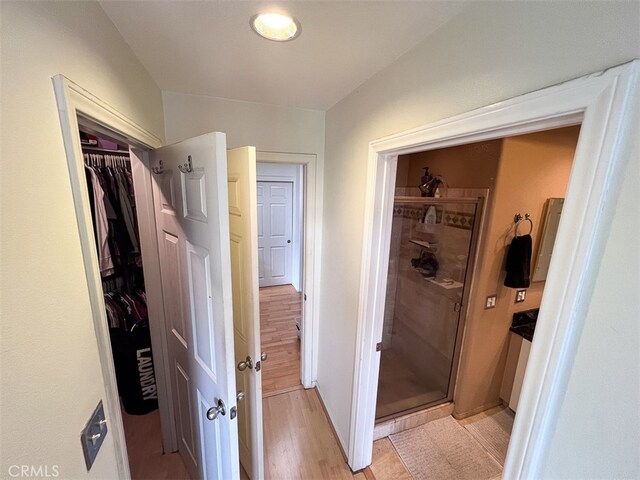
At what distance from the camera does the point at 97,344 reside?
76 cm

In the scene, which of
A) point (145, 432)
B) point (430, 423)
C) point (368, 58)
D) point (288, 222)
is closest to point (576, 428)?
point (368, 58)

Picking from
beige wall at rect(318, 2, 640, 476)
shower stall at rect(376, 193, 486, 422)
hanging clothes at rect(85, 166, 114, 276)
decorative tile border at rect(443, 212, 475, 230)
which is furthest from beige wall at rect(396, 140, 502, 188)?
hanging clothes at rect(85, 166, 114, 276)

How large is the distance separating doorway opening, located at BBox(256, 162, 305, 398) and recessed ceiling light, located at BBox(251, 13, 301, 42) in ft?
8.74

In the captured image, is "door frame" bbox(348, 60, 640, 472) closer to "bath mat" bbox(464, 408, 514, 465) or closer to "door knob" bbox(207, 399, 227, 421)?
"door knob" bbox(207, 399, 227, 421)

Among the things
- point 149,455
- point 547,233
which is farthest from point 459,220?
point 149,455

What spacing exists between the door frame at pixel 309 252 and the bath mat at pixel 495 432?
1363 millimetres

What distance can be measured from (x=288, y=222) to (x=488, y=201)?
3436 mm

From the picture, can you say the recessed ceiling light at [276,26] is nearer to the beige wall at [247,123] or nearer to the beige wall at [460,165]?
the beige wall at [247,123]

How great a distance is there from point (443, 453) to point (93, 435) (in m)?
2.15

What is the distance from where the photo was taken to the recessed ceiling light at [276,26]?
0.89 meters

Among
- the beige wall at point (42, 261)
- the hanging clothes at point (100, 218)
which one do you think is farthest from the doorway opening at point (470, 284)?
the hanging clothes at point (100, 218)

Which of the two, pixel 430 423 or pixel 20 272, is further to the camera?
pixel 430 423

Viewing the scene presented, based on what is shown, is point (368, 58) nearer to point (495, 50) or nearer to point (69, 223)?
point (495, 50)

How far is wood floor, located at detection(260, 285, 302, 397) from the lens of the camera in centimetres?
253
